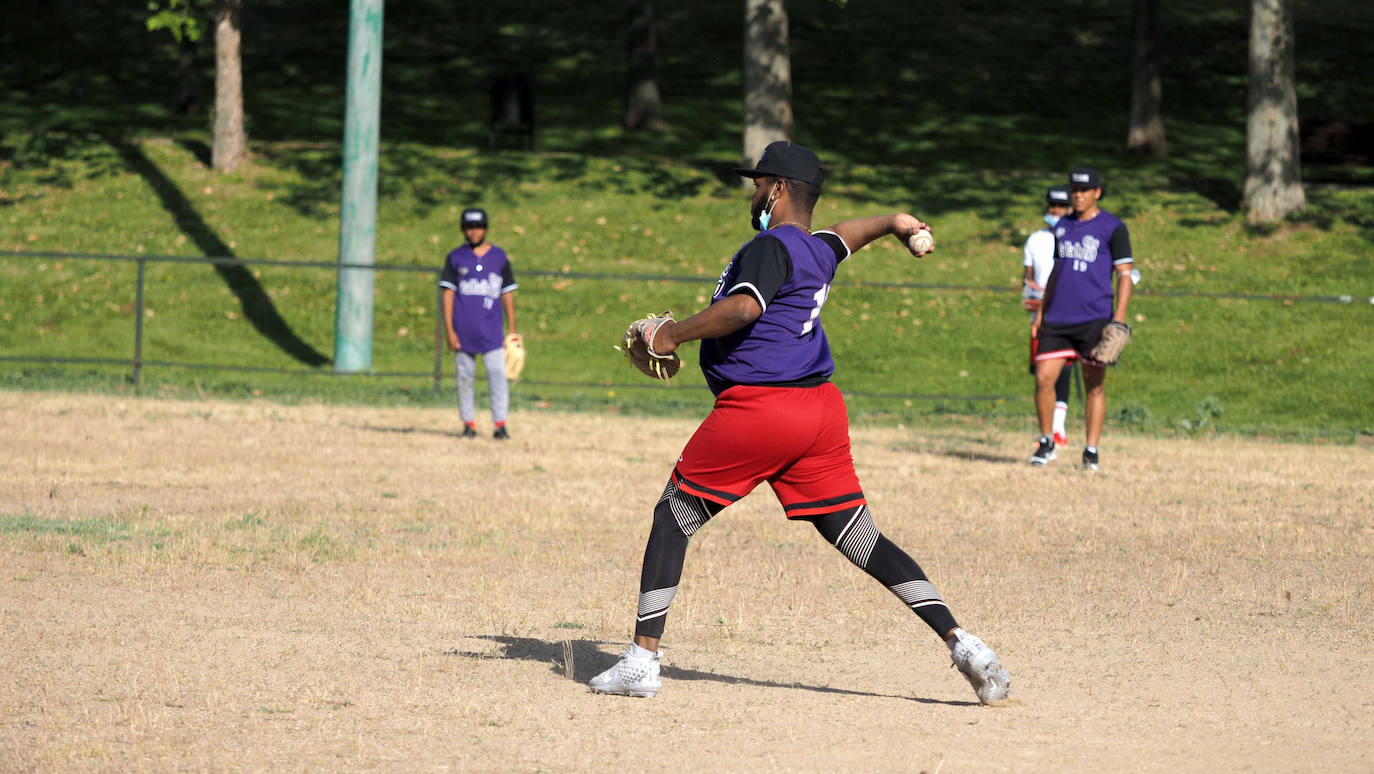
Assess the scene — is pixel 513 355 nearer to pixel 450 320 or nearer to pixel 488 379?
pixel 488 379

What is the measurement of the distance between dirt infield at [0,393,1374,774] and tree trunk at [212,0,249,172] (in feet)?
41.3

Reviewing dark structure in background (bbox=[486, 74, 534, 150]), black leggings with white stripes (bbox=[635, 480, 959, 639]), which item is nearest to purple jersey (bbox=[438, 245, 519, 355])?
black leggings with white stripes (bbox=[635, 480, 959, 639])

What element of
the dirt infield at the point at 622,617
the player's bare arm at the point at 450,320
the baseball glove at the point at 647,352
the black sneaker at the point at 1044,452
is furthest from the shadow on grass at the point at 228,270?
the baseball glove at the point at 647,352

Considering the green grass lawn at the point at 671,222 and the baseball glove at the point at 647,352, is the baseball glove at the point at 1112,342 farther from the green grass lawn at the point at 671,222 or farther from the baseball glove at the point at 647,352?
the baseball glove at the point at 647,352

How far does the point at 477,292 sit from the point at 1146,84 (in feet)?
64.7

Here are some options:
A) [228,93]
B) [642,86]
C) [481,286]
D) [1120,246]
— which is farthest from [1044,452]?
[642,86]

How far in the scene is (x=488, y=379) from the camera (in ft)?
44.4

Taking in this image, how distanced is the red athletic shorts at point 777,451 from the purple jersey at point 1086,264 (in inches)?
260

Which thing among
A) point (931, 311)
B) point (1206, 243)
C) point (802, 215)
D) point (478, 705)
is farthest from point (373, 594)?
point (1206, 243)

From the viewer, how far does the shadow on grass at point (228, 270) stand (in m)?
20.9

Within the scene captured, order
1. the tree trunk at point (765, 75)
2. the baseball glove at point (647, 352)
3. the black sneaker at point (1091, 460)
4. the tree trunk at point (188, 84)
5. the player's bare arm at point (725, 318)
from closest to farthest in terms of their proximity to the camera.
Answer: the player's bare arm at point (725, 318) → the baseball glove at point (647, 352) → the black sneaker at point (1091, 460) → the tree trunk at point (765, 75) → the tree trunk at point (188, 84)

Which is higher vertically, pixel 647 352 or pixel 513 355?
pixel 647 352

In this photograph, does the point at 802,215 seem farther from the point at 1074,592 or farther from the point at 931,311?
the point at 931,311

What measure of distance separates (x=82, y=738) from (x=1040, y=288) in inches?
416
